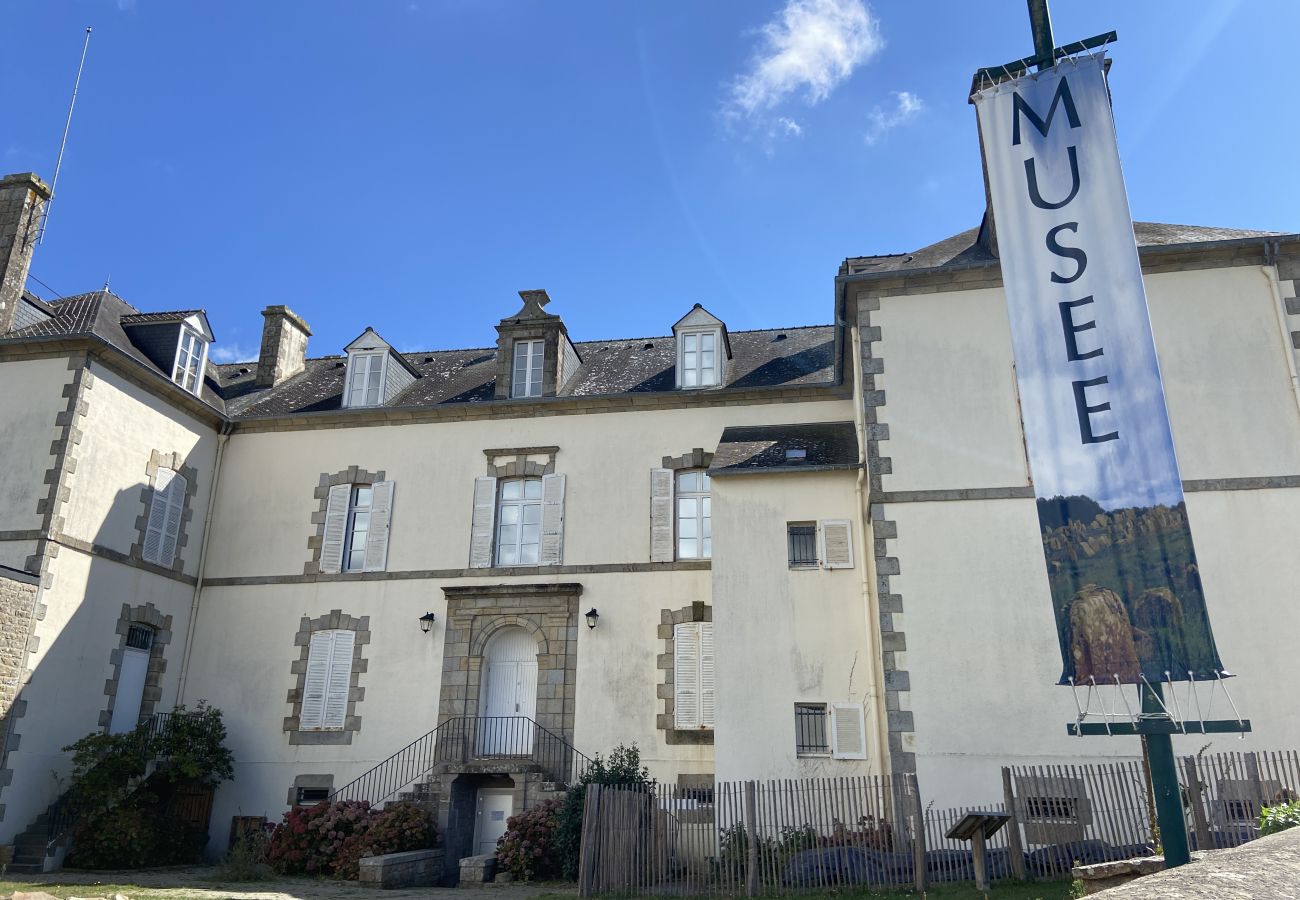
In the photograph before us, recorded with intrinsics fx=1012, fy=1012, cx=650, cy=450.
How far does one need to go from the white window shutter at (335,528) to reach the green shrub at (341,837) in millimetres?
3912

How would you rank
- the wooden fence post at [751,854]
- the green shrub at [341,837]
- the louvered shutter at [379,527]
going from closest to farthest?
the wooden fence post at [751,854] < the green shrub at [341,837] < the louvered shutter at [379,527]

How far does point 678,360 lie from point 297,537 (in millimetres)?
6794

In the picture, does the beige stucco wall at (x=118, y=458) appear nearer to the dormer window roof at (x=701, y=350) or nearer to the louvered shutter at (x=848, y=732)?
the dormer window roof at (x=701, y=350)

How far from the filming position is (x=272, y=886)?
1171 cm

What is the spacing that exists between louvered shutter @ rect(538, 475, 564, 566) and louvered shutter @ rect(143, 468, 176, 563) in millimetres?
5793

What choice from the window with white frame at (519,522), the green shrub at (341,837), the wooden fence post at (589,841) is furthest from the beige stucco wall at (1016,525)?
the green shrub at (341,837)

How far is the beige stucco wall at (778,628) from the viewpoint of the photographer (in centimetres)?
1196

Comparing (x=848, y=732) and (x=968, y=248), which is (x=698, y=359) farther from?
(x=848, y=732)

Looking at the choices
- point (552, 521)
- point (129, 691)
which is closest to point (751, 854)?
point (552, 521)

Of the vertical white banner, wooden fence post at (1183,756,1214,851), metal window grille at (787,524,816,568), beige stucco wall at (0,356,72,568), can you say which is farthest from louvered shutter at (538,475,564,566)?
the vertical white banner

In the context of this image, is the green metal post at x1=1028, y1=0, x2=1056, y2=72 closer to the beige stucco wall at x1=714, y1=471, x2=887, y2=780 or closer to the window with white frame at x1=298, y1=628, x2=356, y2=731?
the beige stucco wall at x1=714, y1=471, x2=887, y2=780

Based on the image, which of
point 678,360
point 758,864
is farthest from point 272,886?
point 678,360

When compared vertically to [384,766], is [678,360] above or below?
above

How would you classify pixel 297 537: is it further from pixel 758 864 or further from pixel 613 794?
pixel 758 864
